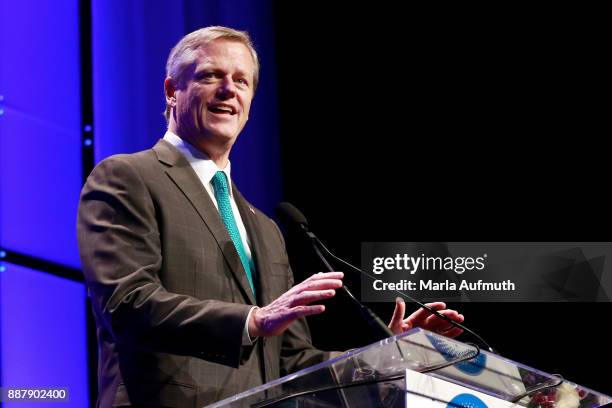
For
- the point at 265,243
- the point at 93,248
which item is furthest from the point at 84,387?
the point at 93,248

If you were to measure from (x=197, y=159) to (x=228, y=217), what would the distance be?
0.67 feet

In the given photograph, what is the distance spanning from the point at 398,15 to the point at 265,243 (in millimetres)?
2639

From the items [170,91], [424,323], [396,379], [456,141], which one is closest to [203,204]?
[170,91]

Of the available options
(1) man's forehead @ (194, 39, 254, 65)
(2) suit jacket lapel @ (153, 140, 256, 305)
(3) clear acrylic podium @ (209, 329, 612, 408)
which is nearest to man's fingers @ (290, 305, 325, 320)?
(3) clear acrylic podium @ (209, 329, 612, 408)

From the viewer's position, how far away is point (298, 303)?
1.67 m

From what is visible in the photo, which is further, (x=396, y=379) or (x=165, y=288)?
(x=165, y=288)

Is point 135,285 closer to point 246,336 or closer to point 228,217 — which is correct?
point 246,336

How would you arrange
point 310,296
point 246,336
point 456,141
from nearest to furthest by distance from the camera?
point 310,296 < point 246,336 < point 456,141

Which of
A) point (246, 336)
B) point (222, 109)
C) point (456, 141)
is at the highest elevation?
point (456, 141)

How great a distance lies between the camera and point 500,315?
14.4ft

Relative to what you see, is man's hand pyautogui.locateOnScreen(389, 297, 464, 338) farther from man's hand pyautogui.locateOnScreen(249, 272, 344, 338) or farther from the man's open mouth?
the man's open mouth

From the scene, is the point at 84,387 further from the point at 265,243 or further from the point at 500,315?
the point at 500,315

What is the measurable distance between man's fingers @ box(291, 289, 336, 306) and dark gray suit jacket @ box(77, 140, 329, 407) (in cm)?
18

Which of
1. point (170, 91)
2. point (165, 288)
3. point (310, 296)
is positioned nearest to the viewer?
point (310, 296)
